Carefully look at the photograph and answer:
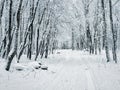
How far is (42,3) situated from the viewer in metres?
25.0

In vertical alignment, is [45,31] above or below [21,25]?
below

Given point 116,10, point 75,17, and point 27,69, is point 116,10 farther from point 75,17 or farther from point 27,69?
point 27,69

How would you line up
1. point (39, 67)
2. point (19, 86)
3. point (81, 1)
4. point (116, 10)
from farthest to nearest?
point (81, 1), point (116, 10), point (39, 67), point (19, 86)

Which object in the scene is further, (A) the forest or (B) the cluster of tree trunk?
(A) the forest

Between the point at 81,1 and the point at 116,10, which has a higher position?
the point at 81,1

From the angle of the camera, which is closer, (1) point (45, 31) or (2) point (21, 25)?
(2) point (21, 25)

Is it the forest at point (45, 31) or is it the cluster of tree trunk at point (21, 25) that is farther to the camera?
the forest at point (45, 31)

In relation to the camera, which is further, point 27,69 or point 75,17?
point 75,17

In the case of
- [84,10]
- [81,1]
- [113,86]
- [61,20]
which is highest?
[81,1]

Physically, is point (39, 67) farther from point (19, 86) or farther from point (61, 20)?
point (61, 20)

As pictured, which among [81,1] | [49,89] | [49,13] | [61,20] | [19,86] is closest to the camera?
[49,89]

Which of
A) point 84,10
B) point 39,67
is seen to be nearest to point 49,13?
point 84,10

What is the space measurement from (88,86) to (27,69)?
642 centimetres

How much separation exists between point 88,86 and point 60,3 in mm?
21128
